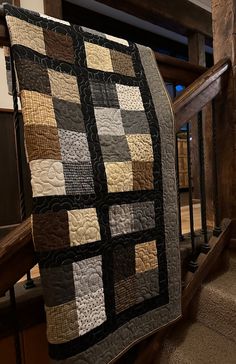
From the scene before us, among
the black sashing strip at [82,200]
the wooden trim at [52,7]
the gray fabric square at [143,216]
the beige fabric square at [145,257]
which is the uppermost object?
the wooden trim at [52,7]

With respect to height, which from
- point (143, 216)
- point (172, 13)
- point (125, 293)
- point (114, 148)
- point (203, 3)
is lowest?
point (125, 293)

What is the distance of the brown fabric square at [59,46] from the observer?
→ 0.73 metres

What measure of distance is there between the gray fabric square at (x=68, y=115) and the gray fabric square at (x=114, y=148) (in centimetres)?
8

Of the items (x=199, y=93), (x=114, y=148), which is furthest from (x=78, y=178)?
(x=199, y=93)

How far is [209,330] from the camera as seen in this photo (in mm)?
1117

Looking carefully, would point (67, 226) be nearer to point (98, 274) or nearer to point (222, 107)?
→ point (98, 274)

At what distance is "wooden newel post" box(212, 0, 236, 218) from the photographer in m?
1.30

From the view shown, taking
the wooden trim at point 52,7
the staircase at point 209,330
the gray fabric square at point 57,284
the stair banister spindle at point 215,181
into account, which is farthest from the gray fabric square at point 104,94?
the wooden trim at point 52,7

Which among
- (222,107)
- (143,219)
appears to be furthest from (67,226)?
(222,107)

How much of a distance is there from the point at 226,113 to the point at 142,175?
0.74m

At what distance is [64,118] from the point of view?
0.71 metres

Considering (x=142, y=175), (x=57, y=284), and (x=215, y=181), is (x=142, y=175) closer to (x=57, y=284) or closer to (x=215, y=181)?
(x=57, y=284)

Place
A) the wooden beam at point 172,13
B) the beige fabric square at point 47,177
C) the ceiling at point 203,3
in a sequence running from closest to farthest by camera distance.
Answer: the beige fabric square at point 47,177, the wooden beam at point 172,13, the ceiling at point 203,3

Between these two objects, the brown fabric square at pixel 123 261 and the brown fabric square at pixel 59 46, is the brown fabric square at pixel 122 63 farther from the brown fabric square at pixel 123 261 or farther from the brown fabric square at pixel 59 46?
the brown fabric square at pixel 123 261
